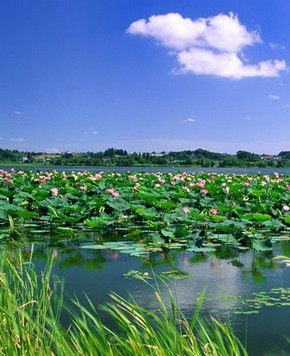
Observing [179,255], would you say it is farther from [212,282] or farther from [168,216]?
[168,216]

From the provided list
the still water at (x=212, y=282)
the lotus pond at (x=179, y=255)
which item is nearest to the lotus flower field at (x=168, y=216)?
the lotus pond at (x=179, y=255)

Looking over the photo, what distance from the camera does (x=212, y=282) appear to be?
411 cm

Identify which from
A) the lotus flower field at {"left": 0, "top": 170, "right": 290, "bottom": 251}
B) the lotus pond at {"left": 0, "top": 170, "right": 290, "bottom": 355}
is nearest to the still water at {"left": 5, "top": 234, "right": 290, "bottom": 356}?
the lotus pond at {"left": 0, "top": 170, "right": 290, "bottom": 355}

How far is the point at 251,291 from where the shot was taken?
12.6ft

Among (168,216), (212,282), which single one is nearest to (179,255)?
(212,282)

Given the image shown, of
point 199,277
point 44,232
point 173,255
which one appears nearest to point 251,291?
point 199,277

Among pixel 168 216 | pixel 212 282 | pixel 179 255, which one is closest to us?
pixel 212 282

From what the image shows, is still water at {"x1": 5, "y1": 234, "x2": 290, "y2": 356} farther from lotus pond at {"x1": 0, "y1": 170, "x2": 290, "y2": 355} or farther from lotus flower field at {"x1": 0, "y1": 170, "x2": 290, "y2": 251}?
lotus flower field at {"x1": 0, "y1": 170, "x2": 290, "y2": 251}

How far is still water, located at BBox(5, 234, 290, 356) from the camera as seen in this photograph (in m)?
3.14

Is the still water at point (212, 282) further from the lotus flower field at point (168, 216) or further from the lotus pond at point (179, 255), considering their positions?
the lotus flower field at point (168, 216)

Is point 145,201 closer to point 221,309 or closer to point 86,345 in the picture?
point 221,309

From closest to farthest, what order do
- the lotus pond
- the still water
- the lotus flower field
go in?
the still water < the lotus pond < the lotus flower field

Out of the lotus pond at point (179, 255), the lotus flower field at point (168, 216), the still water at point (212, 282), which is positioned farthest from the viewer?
the lotus flower field at point (168, 216)

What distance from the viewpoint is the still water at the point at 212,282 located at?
10.3ft
